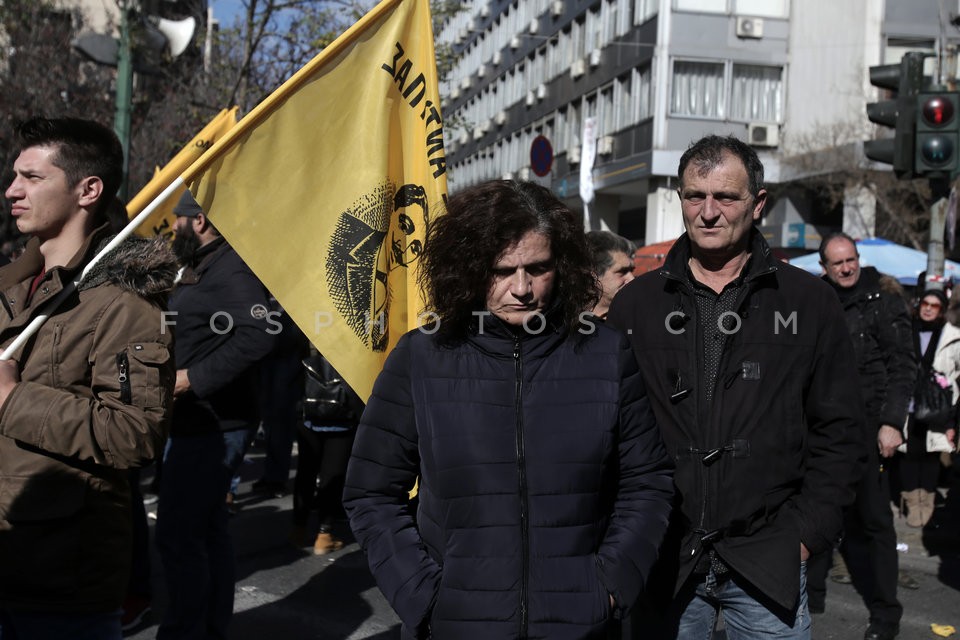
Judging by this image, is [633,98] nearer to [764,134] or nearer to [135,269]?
[764,134]

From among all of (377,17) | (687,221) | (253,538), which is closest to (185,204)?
(377,17)

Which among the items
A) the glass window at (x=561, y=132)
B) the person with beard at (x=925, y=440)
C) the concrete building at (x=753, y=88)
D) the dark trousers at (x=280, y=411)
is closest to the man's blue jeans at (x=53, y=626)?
the dark trousers at (x=280, y=411)

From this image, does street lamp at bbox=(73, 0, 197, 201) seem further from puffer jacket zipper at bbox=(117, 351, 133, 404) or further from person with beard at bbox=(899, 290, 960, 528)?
puffer jacket zipper at bbox=(117, 351, 133, 404)

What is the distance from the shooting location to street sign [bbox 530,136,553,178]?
37.5 feet

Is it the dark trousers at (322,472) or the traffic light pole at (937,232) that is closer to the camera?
the dark trousers at (322,472)

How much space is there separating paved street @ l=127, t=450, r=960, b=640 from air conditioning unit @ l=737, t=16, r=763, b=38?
23.0m

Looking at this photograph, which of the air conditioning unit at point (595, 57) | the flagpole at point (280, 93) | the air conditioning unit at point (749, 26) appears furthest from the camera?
the air conditioning unit at point (595, 57)

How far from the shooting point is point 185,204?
5781mm

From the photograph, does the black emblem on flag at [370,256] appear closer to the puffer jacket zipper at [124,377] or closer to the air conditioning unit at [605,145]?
the puffer jacket zipper at [124,377]

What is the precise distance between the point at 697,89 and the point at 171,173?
84.2 ft

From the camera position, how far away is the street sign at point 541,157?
11422 millimetres

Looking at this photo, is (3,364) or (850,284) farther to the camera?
(850,284)

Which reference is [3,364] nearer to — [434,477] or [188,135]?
[434,477]

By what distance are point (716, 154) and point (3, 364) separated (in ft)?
6.88
